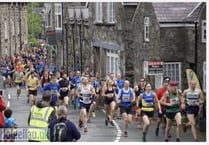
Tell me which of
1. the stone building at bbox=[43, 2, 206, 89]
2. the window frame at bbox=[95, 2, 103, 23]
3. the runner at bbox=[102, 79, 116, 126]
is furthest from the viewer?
the window frame at bbox=[95, 2, 103, 23]

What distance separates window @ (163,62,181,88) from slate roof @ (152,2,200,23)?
2.06 m

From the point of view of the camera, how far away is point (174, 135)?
1941 cm

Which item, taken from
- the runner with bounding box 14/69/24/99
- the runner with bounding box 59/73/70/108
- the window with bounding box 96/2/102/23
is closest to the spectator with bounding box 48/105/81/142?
the runner with bounding box 59/73/70/108

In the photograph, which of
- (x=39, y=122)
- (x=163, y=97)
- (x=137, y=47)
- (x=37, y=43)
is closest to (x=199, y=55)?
(x=137, y=47)

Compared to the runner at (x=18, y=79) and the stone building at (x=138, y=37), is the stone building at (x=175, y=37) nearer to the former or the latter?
the stone building at (x=138, y=37)

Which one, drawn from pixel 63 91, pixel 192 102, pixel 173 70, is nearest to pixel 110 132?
pixel 192 102

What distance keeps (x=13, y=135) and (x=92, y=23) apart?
25371 mm

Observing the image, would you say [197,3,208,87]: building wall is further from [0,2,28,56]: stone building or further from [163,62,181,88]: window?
[0,2,28,56]: stone building

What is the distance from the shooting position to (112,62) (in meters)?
37.2

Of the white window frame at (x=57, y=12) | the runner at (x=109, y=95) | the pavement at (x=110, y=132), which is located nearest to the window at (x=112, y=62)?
the pavement at (x=110, y=132)

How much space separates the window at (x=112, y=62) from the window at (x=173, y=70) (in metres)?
6.65

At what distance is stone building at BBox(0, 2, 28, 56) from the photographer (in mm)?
63188

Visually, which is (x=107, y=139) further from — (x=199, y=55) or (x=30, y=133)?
(x=199, y=55)

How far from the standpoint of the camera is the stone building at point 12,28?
2488 inches
